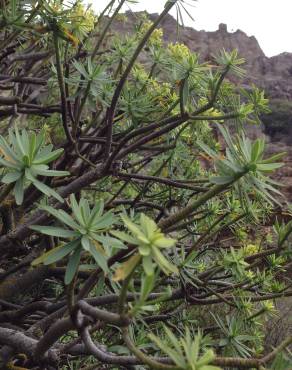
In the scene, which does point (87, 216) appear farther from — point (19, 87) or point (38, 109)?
point (19, 87)

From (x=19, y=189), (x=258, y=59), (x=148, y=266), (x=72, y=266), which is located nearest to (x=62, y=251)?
(x=72, y=266)

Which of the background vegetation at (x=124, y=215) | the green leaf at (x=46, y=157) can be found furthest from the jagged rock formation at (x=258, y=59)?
the green leaf at (x=46, y=157)

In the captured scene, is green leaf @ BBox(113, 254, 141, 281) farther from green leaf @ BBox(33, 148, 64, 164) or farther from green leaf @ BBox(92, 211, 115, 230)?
green leaf @ BBox(33, 148, 64, 164)

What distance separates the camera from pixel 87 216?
1062 mm

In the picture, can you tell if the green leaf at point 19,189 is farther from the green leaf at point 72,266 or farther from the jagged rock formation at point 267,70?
the jagged rock formation at point 267,70

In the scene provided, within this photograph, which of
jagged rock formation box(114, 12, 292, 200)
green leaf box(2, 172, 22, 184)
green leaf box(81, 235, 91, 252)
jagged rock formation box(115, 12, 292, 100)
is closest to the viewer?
green leaf box(81, 235, 91, 252)

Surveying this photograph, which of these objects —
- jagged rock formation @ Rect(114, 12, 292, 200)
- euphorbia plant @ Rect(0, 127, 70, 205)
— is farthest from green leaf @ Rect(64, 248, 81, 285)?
jagged rock formation @ Rect(114, 12, 292, 200)

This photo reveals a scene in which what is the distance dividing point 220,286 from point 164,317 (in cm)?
30

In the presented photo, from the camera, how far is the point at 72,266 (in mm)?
1036

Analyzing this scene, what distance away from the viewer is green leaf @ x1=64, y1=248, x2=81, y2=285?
1.02 metres

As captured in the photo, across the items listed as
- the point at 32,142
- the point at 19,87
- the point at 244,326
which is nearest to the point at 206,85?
the point at 32,142

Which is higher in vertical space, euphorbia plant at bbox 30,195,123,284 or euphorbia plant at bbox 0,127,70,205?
euphorbia plant at bbox 0,127,70,205

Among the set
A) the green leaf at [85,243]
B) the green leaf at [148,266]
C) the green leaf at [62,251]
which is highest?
the green leaf at [148,266]

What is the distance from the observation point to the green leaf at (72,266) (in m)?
1.02
